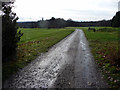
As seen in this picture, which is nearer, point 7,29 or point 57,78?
point 57,78

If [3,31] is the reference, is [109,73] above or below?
below

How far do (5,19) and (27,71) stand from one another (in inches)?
149

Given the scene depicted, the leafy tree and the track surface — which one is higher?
the leafy tree

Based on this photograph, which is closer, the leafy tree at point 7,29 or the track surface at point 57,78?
the track surface at point 57,78

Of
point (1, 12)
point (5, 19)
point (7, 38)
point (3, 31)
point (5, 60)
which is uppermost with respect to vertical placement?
point (1, 12)

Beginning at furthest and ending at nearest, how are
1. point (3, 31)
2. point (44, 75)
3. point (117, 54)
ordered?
point (117, 54) < point (3, 31) < point (44, 75)

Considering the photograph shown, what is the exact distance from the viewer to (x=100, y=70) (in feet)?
20.3

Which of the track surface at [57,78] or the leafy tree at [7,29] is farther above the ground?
the leafy tree at [7,29]

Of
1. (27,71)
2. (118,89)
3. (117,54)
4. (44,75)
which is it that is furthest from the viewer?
(117,54)

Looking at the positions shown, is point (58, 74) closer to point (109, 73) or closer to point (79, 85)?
point (79, 85)

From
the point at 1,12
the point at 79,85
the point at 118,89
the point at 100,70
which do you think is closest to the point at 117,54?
the point at 100,70

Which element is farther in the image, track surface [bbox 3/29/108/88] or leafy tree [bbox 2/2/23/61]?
leafy tree [bbox 2/2/23/61]

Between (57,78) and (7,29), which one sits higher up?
(7,29)

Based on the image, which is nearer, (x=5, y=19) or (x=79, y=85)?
(x=79, y=85)
